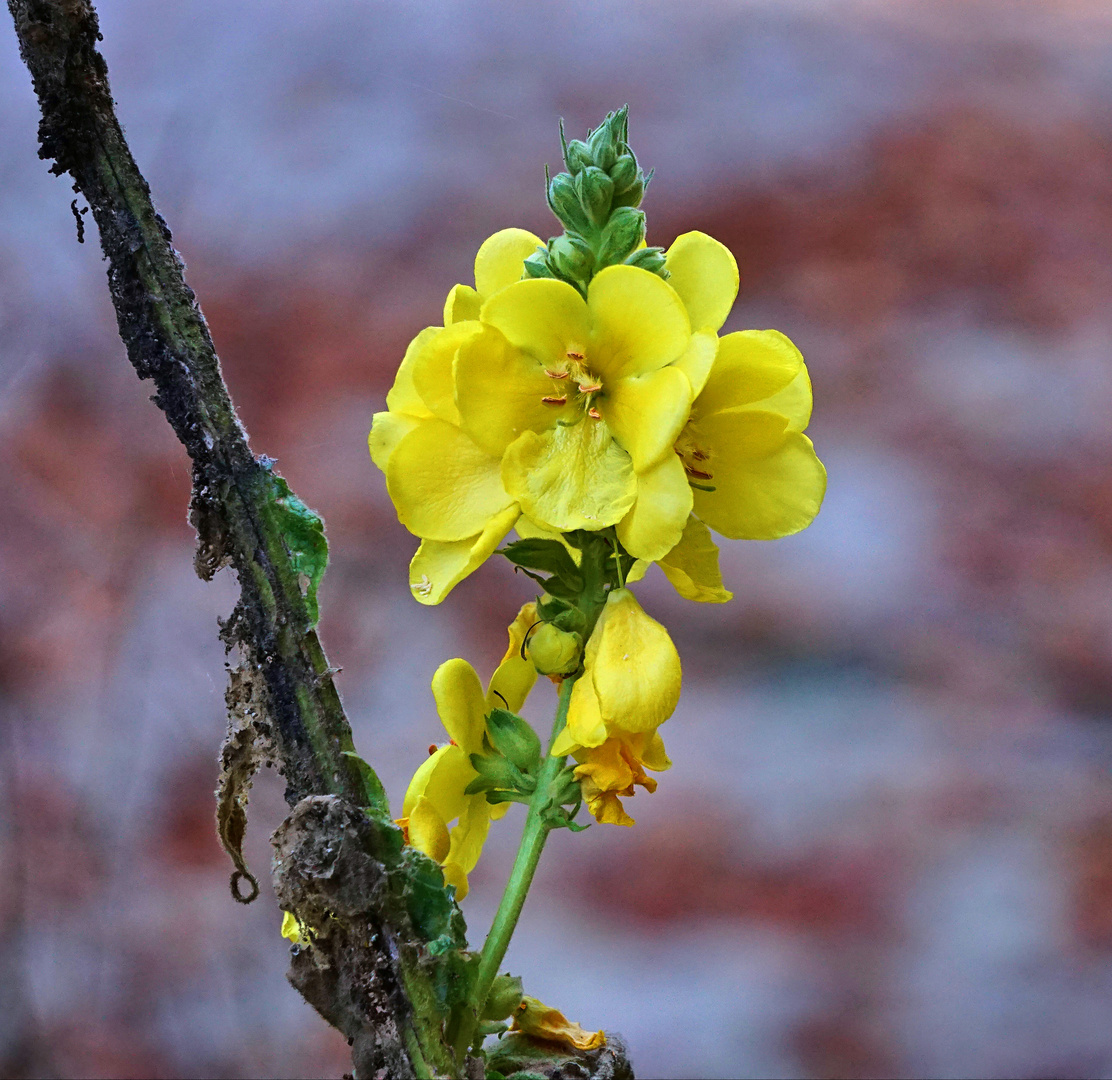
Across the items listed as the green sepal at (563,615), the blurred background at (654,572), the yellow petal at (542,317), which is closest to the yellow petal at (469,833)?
the green sepal at (563,615)

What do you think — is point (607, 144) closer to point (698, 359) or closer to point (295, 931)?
point (698, 359)

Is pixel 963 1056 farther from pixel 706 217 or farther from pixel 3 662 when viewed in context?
pixel 3 662

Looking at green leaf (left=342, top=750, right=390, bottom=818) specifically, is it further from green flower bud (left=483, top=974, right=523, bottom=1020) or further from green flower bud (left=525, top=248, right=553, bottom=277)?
green flower bud (left=525, top=248, right=553, bottom=277)

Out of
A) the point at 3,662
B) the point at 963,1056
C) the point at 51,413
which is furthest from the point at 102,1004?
the point at 963,1056

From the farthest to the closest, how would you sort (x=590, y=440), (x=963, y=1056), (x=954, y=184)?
(x=954, y=184)
(x=963, y=1056)
(x=590, y=440)

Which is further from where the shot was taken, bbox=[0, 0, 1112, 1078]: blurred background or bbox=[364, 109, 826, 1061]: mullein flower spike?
bbox=[0, 0, 1112, 1078]: blurred background

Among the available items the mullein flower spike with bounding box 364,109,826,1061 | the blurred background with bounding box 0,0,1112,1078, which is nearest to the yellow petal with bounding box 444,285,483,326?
the mullein flower spike with bounding box 364,109,826,1061
